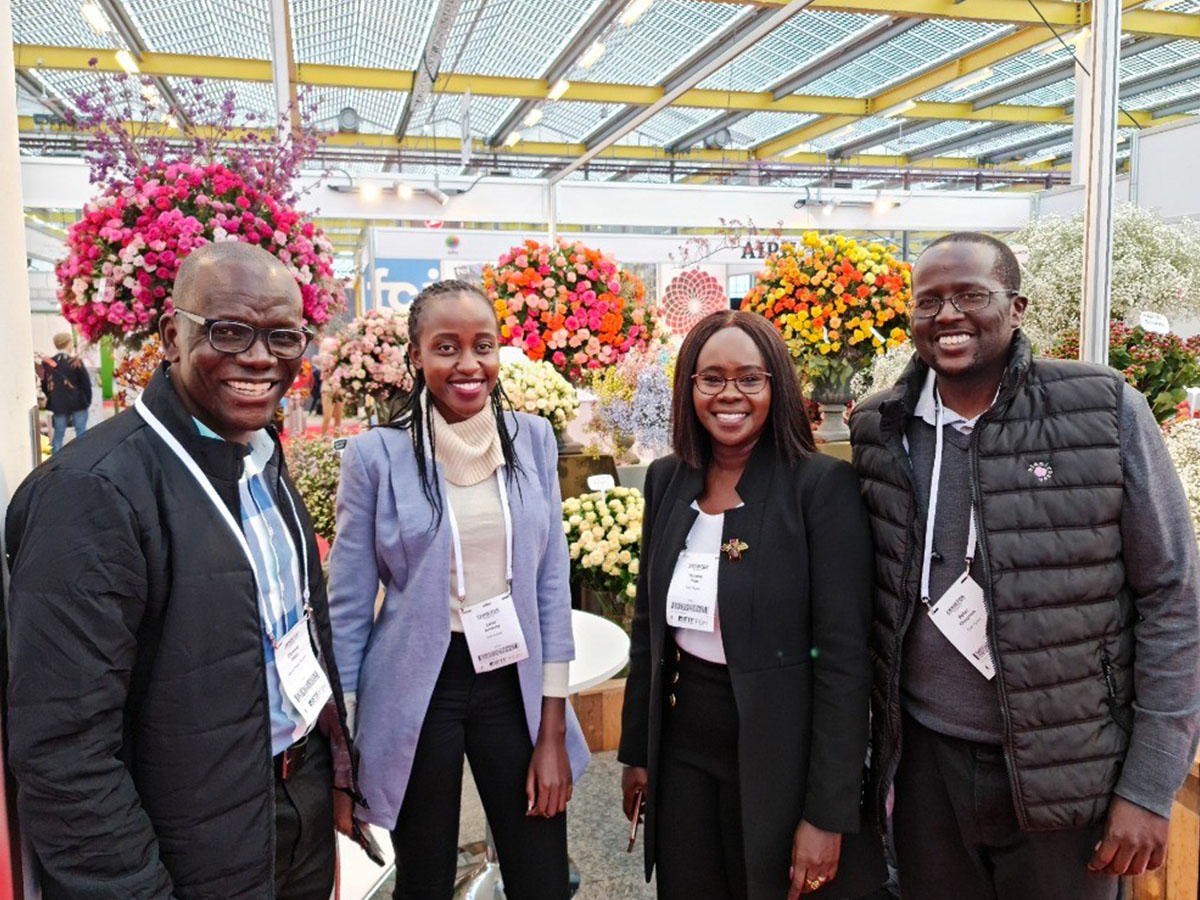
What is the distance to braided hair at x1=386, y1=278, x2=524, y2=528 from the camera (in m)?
1.62

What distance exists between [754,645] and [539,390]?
1988mm

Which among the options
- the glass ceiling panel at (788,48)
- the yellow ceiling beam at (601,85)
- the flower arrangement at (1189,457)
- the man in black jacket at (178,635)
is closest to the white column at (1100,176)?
the flower arrangement at (1189,457)

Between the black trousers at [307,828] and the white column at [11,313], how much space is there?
1.87ft

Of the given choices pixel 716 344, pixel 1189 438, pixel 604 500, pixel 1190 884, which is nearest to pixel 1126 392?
pixel 716 344

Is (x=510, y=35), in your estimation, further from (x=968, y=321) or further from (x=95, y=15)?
(x=968, y=321)

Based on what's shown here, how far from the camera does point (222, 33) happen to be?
7.56 meters

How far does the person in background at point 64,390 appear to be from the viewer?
338 inches

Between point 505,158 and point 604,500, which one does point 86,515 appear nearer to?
point 604,500

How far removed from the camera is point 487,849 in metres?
2.40

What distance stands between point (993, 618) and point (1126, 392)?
41 cm

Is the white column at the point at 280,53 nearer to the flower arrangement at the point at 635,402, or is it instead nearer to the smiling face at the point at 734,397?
the flower arrangement at the point at 635,402

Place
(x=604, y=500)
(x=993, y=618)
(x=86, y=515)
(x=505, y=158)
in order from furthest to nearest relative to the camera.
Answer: (x=505, y=158)
(x=604, y=500)
(x=993, y=618)
(x=86, y=515)

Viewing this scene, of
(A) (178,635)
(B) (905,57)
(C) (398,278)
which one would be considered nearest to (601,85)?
(B) (905,57)

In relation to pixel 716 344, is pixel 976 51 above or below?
above
